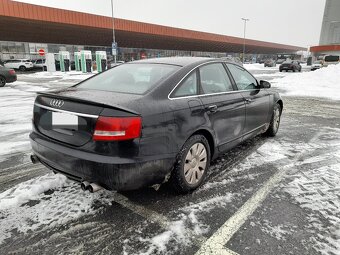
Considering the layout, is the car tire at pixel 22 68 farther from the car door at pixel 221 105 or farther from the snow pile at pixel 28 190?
the car door at pixel 221 105

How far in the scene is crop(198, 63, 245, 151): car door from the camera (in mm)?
3520

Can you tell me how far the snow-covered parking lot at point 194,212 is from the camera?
246cm

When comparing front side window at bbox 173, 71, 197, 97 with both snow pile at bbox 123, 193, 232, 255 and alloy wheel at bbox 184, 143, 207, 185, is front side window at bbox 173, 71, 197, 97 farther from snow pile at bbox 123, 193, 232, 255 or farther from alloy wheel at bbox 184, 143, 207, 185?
snow pile at bbox 123, 193, 232, 255

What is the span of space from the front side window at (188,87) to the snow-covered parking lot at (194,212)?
3.81ft

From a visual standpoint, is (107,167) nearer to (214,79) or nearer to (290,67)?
(214,79)

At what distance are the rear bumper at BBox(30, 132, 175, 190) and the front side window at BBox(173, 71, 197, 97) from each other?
746 millimetres

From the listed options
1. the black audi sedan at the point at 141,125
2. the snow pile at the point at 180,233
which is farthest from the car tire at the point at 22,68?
the snow pile at the point at 180,233

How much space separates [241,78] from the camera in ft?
14.8

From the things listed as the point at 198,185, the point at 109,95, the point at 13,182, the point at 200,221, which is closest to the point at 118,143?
the point at 109,95

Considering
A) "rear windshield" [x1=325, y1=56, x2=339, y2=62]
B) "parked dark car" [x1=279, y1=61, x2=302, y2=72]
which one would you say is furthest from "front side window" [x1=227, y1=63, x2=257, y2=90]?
"rear windshield" [x1=325, y1=56, x2=339, y2=62]

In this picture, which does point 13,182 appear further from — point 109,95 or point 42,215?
point 109,95

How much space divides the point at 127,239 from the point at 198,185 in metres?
1.21

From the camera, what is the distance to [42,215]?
9.47ft

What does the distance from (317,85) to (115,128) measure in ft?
54.4
